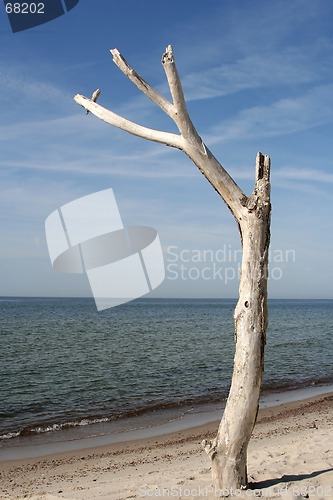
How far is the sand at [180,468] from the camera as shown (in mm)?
6086

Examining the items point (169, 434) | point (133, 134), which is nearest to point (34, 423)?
point (169, 434)

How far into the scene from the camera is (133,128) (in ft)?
19.3

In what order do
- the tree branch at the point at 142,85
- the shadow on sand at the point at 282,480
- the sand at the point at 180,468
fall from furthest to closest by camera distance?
the sand at the point at 180,468 < the shadow on sand at the point at 282,480 < the tree branch at the point at 142,85

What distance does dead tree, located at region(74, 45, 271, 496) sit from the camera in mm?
5363

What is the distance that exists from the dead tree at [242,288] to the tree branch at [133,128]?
0.10m

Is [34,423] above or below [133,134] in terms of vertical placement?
below

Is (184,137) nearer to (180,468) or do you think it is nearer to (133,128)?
(133,128)

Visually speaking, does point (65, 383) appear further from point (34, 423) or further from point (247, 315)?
point (247, 315)

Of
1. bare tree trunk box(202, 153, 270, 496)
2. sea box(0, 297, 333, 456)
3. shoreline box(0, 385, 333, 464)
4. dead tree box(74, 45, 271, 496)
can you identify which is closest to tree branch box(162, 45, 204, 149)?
dead tree box(74, 45, 271, 496)

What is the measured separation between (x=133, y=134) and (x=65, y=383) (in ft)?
47.5

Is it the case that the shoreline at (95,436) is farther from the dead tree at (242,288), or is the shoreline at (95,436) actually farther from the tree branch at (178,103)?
the tree branch at (178,103)

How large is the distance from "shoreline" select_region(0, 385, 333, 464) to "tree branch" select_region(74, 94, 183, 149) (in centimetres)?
773

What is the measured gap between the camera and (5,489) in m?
8.34

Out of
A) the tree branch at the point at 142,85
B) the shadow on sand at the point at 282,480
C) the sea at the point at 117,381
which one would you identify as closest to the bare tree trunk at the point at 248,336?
the shadow on sand at the point at 282,480
